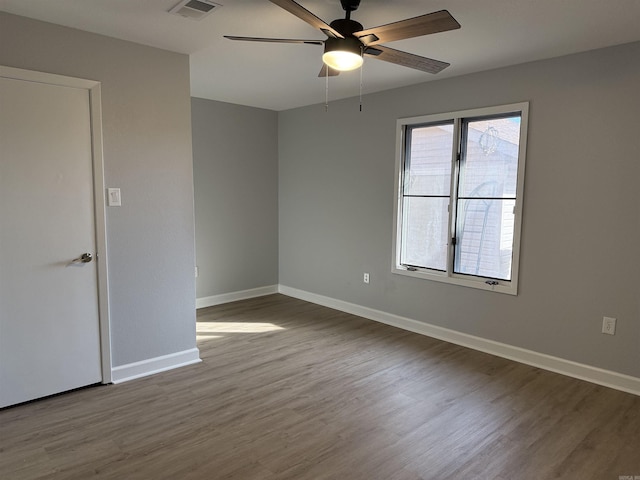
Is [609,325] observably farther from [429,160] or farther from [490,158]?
[429,160]

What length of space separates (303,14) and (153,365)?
2676 mm

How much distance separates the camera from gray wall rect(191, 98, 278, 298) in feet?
16.3

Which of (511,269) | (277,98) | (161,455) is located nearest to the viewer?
(161,455)

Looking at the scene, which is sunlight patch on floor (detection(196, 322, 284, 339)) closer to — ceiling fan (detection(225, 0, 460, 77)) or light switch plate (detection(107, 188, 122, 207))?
light switch plate (detection(107, 188, 122, 207))

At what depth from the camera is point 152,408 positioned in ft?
8.99

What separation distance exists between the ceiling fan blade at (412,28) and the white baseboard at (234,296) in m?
3.72

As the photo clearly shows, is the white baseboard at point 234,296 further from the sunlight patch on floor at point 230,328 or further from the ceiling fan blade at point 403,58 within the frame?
the ceiling fan blade at point 403,58

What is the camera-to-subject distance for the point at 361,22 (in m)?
2.60

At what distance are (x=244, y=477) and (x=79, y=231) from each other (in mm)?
1909

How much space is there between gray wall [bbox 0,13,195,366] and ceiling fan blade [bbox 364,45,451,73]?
1.59 metres

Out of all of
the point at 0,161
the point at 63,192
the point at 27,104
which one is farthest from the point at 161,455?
the point at 27,104

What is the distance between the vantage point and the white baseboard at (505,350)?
3041 mm

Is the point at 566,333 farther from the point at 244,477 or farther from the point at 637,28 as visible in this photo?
the point at 244,477

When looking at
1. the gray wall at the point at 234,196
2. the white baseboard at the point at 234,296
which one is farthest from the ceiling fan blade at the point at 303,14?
the white baseboard at the point at 234,296
